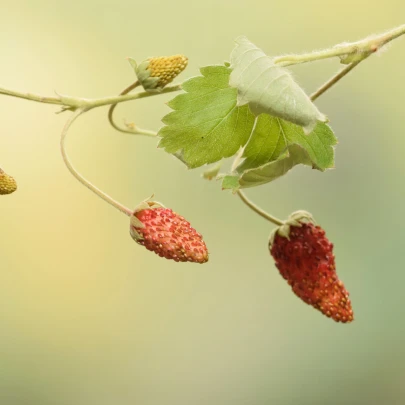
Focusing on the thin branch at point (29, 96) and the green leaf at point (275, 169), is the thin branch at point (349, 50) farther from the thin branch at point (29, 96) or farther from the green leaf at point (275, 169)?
the thin branch at point (29, 96)

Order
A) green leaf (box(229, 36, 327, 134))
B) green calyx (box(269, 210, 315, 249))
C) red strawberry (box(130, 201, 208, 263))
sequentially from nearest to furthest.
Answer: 1. green leaf (box(229, 36, 327, 134))
2. red strawberry (box(130, 201, 208, 263))
3. green calyx (box(269, 210, 315, 249))

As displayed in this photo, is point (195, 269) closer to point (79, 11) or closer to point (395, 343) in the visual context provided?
point (395, 343)

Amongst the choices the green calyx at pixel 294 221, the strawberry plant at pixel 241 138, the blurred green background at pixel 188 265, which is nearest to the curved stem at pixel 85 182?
the strawberry plant at pixel 241 138

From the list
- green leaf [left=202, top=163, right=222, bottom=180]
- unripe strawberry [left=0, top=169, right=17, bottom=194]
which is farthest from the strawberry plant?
green leaf [left=202, top=163, right=222, bottom=180]

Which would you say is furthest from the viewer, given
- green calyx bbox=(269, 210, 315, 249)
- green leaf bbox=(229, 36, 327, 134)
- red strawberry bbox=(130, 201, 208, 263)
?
green calyx bbox=(269, 210, 315, 249)

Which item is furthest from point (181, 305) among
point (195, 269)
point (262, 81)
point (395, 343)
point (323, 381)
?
point (262, 81)

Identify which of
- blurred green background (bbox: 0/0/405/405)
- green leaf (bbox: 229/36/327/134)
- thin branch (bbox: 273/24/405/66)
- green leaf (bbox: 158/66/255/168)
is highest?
thin branch (bbox: 273/24/405/66)

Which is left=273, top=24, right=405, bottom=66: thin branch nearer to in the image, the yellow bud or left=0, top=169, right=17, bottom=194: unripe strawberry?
the yellow bud

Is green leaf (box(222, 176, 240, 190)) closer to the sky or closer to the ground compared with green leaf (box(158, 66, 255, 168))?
closer to the ground
